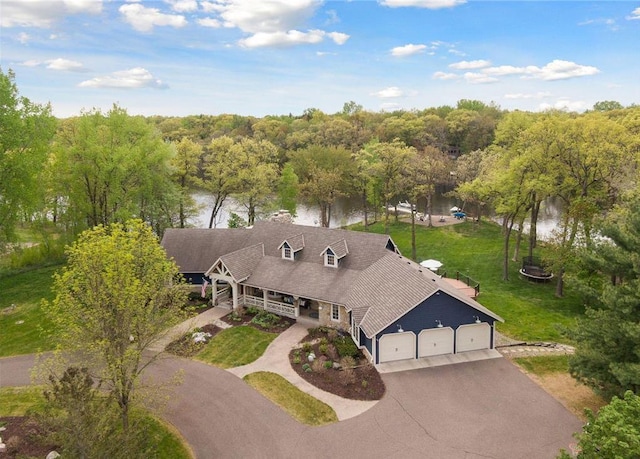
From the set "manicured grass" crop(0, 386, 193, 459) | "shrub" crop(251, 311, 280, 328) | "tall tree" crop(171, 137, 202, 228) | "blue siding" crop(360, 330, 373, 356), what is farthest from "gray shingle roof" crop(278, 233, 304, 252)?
"tall tree" crop(171, 137, 202, 228)

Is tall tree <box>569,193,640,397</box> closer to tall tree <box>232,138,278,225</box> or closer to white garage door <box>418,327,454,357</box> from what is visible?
white garage door <box>418,327,454,357</box>

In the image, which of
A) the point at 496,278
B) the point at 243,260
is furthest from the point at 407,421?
the point at 496,278

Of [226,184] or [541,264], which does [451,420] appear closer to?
[541,264]

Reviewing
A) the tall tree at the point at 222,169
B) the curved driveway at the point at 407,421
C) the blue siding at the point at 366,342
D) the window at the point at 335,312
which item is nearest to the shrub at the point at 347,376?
the curved driveway at the point at 407,421

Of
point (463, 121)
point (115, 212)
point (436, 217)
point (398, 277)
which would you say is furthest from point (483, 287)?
point (463, 121)

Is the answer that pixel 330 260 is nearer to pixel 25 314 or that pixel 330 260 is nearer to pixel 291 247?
pixel 291 247
